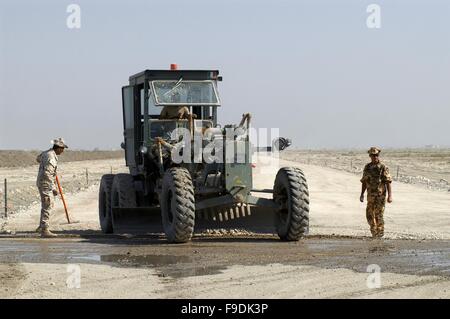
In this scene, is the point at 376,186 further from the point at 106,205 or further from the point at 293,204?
the point at 106,205

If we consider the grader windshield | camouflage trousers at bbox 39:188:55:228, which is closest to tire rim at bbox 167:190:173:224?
the grader windshield

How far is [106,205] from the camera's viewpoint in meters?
15.9

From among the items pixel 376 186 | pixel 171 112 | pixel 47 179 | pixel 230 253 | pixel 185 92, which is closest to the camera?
pixel 230 253

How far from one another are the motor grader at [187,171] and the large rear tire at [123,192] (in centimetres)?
2

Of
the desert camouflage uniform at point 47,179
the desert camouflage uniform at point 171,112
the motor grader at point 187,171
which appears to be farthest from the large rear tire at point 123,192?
the desert camouflage uniform at point 171,112

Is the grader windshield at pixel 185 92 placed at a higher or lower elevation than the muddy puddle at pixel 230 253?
higher

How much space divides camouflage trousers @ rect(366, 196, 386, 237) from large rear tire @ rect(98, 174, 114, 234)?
15.9 feet

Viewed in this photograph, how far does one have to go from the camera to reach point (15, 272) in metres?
10.1

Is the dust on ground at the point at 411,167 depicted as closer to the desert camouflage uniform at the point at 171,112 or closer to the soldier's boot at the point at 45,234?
the desert camouflage uniform at the point at 171,112

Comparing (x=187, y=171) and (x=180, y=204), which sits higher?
(x=187, y=171)

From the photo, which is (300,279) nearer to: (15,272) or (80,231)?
(15,272)

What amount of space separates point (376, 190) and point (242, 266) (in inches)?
169

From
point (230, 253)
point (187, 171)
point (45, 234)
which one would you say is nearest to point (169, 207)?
point (187, 171)

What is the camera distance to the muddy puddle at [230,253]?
10.5 metres
